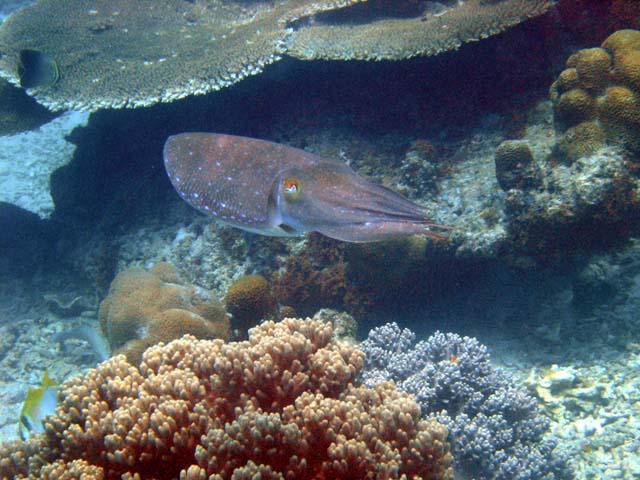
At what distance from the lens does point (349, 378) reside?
2871 millimetres

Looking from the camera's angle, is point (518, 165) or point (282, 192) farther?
point (518, 165)

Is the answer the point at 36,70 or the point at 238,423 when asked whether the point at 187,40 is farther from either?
the point at 238,423

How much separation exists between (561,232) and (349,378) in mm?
3010

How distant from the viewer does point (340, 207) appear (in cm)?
310

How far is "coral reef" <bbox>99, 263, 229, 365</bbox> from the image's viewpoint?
4.32 metres

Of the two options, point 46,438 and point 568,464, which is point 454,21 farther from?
point 46,438

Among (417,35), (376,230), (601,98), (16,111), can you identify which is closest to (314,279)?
(376,230)

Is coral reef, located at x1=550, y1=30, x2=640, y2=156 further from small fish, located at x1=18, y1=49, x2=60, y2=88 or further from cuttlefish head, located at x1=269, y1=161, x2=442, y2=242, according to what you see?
small fish, located at x1=18, y1=49, x2=60, y2=88

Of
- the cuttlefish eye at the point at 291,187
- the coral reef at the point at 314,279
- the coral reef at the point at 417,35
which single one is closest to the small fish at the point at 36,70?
the coral reef at the point at 417,35

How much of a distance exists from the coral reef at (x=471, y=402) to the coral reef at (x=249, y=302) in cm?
110

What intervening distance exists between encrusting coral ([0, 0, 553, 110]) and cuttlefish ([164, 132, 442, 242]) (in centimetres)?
184

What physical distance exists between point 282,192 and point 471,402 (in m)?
2.51

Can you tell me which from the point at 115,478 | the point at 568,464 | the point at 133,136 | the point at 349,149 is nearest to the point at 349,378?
the point at 115,478

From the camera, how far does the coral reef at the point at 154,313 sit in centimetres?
432
